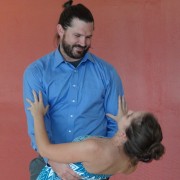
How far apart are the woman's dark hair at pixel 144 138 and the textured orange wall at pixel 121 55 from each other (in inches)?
57.3

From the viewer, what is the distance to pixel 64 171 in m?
2.31

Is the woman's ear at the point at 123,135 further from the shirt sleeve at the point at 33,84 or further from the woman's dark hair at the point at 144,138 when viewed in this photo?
the shirt sleeve at the point at 33,84

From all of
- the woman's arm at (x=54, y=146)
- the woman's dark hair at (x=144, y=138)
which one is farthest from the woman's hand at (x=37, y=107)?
the woman's dark hair at (x=144, y=138)

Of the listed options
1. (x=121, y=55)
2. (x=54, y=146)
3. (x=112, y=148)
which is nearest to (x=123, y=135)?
(x=112, y=148)

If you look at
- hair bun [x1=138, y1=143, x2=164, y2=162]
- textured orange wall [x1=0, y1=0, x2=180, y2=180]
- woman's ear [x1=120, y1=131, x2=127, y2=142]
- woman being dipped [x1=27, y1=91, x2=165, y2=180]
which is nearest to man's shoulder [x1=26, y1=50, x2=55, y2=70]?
woman being dipped [x1=27, y1=91, x2=165, y2=180]

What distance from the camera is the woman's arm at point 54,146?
213 centimetres

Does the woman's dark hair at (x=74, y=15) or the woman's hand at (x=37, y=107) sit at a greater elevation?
the woman's dark hair at (x=74, y=15)

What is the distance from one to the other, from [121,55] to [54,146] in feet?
5.16

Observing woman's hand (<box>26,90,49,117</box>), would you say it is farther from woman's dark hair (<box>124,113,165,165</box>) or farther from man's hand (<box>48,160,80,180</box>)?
woman's dark hair (<box>124,113,165,165</box>)

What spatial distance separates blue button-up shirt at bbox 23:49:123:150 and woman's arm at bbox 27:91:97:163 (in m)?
0.10

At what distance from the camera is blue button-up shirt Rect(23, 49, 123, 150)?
245 centimetres

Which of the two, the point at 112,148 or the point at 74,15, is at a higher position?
the point at 74,15

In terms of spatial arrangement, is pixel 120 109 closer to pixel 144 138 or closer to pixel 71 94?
pixel 71 94

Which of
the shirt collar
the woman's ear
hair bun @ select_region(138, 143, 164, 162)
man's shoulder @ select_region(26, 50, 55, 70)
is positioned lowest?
hair bun @ select_region(138, 143, 164, 162)
